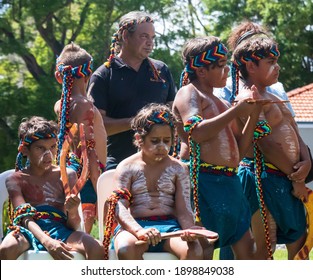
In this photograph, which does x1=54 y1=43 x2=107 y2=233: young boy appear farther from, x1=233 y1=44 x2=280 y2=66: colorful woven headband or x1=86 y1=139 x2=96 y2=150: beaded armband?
x1=233 y1=44 x2=280 y2=66: colorful woven headband

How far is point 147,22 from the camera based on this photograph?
6996mm

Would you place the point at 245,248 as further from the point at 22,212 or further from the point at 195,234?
the point at 22,212

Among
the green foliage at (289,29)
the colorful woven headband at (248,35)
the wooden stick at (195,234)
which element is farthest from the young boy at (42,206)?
the green foliage at (289,29)

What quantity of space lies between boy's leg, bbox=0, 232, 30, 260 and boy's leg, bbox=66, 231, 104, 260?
256mm

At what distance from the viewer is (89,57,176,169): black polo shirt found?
6.89m

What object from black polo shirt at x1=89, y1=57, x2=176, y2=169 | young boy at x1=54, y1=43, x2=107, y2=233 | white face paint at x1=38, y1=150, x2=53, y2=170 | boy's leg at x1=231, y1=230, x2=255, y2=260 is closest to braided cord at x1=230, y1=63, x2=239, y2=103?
black polo shirt at x1=89, y1=57, x2=176, y2=169

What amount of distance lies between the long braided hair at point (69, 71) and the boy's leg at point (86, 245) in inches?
45.6

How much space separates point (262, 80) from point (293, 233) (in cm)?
103

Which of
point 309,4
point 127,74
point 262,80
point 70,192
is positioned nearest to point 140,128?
point 70,192

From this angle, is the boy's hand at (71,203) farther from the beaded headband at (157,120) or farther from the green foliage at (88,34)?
the green foliage at (88,34)

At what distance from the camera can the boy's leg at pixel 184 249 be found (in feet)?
16.8

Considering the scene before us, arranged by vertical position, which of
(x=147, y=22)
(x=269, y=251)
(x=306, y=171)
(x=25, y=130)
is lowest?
(x=269, y=251)

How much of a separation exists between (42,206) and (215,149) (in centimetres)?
112
